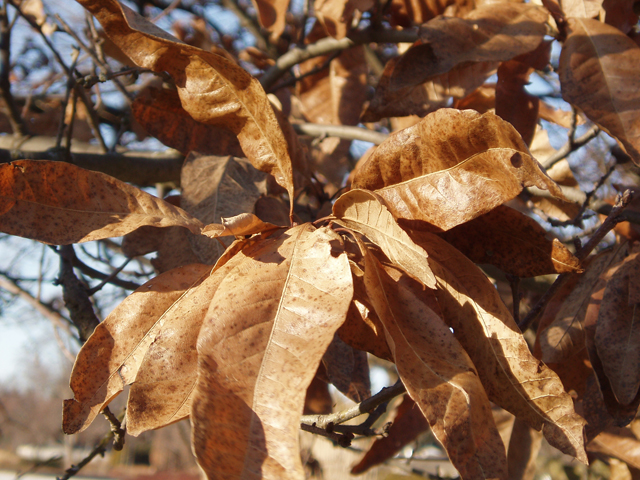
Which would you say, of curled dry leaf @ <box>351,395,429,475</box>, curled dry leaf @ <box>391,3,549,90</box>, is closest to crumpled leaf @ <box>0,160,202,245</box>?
curled dry leaf @ <box>391,3,549,90</box>

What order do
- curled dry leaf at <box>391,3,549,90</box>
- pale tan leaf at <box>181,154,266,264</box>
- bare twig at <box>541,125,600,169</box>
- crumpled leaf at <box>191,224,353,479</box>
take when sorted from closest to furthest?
1. crumpled leaf at <box>191,224,353,479</box>
2. pale tan leaf at <box>181,154,266,264</box>
3. curled dry leaf at <box>391,3,549,90</box>
4. bare twig at <box>541,125,600,169</box>

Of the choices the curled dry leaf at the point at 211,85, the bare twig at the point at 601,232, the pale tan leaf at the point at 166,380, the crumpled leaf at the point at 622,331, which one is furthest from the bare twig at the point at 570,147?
the pale tan leaf at the point at 166,380

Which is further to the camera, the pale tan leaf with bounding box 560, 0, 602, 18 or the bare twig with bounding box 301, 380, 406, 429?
the pale tan leaf with bounding box 560, 0, 602, 18

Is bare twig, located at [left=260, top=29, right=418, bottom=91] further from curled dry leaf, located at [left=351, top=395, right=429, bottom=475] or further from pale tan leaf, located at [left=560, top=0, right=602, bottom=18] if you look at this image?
curled dry leaf, located at [left=351, top=395, right=429, bottom=475]

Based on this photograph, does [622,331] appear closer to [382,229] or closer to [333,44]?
[382,229]

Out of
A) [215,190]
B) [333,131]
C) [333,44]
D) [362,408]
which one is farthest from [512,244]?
[333,44]

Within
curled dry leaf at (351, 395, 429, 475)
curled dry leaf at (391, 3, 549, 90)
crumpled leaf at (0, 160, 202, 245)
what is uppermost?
curled dry leaf at (391, 3, 549, 90)

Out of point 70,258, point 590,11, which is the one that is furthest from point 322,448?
point 590,11

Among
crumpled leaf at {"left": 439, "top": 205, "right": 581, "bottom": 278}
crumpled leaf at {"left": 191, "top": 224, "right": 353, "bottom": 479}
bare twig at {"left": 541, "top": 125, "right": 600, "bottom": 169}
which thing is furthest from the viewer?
bare twig at {"left": 541, "top": 125, "right": 600, "bottom": 169}
